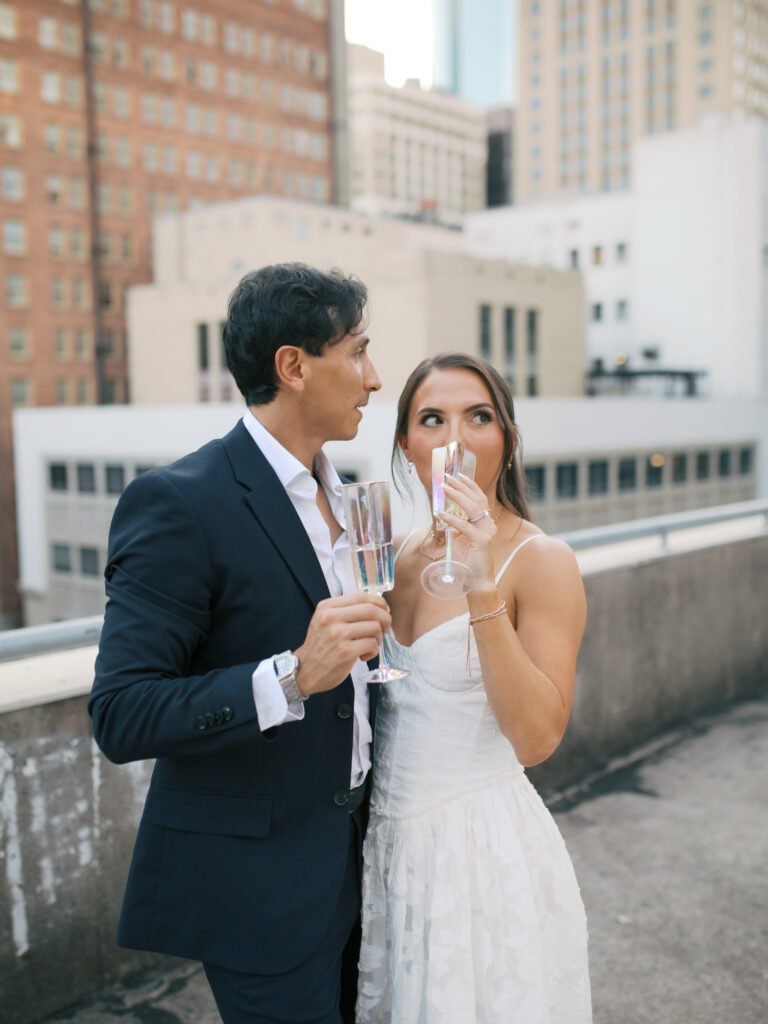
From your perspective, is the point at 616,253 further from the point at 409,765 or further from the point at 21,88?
the point at 409,765

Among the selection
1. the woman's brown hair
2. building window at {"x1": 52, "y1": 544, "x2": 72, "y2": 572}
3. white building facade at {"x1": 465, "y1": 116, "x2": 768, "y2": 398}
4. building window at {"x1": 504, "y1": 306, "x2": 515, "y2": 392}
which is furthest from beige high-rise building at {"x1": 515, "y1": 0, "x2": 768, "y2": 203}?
the woman's brown hair

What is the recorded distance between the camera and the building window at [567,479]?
4325cm

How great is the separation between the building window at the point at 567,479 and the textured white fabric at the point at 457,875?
1645 inches

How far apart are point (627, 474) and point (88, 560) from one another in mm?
29135

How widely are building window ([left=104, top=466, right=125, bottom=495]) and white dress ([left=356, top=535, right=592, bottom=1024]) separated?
4747 centimetres

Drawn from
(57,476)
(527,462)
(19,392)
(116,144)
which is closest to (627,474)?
(527,462)

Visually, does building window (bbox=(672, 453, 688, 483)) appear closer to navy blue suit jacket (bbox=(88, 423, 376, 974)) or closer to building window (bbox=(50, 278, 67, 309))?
building window (bbox=(50, 278, 67, 309))

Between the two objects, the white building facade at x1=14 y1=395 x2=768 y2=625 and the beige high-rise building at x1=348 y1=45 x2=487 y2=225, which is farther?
the beige high-rise building at x1=348 y1=45 x2=487 y2=225

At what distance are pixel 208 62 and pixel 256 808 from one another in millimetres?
82700

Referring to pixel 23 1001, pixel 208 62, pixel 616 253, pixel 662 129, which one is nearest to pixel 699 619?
pixel 23 1001

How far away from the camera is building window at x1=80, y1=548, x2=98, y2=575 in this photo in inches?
1967

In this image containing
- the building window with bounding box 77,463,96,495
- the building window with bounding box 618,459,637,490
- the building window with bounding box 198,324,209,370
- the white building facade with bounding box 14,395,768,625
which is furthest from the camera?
the building window with bounding box 198,324,209,370

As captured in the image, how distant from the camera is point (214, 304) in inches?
2195

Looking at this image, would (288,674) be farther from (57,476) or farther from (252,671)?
(57,476)
